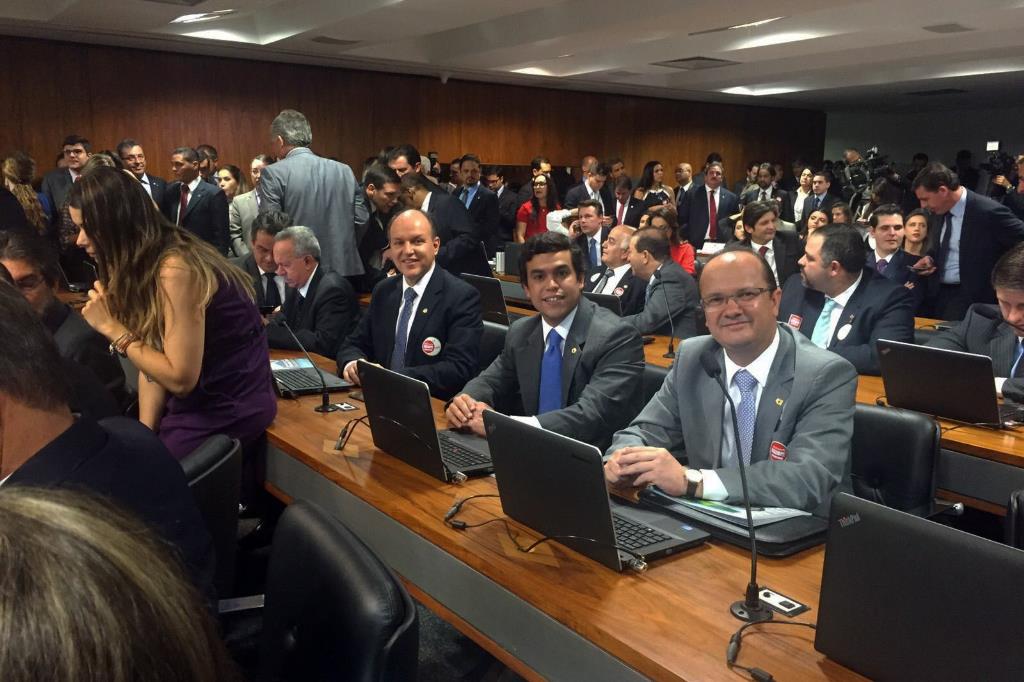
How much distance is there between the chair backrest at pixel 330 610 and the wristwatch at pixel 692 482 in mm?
945

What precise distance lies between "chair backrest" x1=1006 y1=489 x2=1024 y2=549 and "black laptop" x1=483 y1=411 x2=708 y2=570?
22.5 inches

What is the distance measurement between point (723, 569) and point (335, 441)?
4.10 ft

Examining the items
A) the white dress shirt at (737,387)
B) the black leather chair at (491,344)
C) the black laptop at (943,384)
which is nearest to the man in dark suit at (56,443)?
the white dress shirt at (737,387)

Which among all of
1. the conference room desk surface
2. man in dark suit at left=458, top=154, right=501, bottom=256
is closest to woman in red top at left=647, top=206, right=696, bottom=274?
man in dark suit at left=458, top=154, right=501, bottom=256

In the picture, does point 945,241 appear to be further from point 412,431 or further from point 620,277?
point 412,431

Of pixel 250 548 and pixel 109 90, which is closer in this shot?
pixel 250 548

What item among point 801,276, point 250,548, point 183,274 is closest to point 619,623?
point 183,274

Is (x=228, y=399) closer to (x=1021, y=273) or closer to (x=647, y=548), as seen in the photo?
(x=647, y=548)

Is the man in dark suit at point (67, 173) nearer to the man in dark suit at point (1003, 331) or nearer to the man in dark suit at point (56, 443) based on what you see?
the man in dark suit at point (56, 443)

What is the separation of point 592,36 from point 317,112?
138 inches

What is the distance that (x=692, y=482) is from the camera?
6.20ft

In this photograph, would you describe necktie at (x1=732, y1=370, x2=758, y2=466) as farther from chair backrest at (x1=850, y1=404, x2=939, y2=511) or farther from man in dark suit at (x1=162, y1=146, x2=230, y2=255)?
man in dark suit at (x1=162, y1=146, x2=230, y2=255)

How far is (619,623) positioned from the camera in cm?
138

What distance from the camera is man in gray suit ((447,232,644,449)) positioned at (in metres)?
2.53
